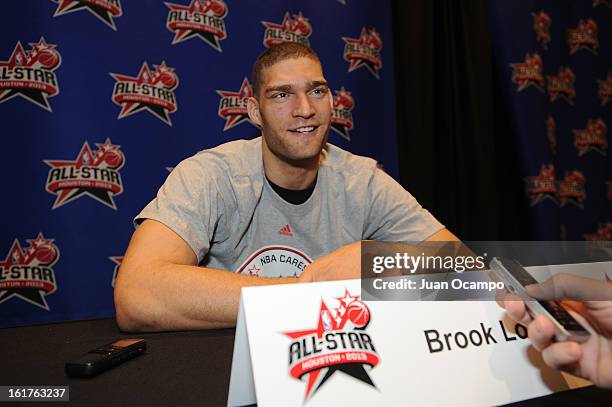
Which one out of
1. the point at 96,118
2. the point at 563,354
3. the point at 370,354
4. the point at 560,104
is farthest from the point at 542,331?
the point at 560,104

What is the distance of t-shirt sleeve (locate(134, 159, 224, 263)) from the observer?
3.70ft

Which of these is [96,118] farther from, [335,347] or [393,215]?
[335,347]

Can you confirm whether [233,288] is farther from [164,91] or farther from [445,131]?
[445,131]

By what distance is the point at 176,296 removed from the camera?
917 millimetres

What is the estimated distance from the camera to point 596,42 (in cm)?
325

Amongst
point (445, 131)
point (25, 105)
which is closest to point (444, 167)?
point (445, 131)

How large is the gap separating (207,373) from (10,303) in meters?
1.44

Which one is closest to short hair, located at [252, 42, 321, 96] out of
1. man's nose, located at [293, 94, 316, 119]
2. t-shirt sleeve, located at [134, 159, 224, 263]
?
man's nose, located at [293, 94, 316, 119]

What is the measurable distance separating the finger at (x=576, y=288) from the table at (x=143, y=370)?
12 cm

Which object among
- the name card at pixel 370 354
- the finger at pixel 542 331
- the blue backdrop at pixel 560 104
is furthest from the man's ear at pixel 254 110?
the blue backdrop at pixel 560 104

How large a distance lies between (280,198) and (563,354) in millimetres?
978

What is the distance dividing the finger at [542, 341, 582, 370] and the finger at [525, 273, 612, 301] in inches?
2.9

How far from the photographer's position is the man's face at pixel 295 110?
4.56 feet

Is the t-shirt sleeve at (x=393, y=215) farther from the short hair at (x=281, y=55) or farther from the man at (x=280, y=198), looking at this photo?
the short hair at (x=281, y=55)
